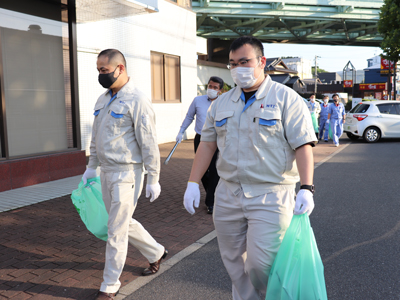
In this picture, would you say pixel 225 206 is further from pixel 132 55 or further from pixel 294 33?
pixel 294 33

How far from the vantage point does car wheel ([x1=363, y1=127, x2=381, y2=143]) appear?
1631 cm

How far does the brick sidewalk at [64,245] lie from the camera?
11.5 feet

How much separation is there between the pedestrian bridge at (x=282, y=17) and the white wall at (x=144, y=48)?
652 cm

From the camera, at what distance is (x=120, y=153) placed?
3.30m

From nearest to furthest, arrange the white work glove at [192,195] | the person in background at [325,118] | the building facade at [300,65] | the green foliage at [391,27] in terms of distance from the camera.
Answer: the white work glove at [192,195], the person in background at [325,118], the green foliage at [391,27], the building facade at [300,65]

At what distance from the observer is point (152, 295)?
334 cm

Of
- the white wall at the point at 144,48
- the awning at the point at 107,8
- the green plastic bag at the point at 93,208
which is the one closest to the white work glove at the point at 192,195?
the green plastic bag at the point at 93,208

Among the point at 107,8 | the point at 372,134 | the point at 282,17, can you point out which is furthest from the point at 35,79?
the point at 282,17

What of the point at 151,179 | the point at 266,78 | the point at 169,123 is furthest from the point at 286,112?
the point at 169,123

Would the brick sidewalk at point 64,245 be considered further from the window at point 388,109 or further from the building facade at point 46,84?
the window at point 388,109

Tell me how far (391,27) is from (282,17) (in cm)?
677

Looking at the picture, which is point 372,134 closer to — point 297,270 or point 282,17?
point 282,17

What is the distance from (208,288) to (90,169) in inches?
60.2

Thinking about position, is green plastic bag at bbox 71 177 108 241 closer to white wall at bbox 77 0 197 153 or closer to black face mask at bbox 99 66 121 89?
black face mask at bbox 99 66 121 89
